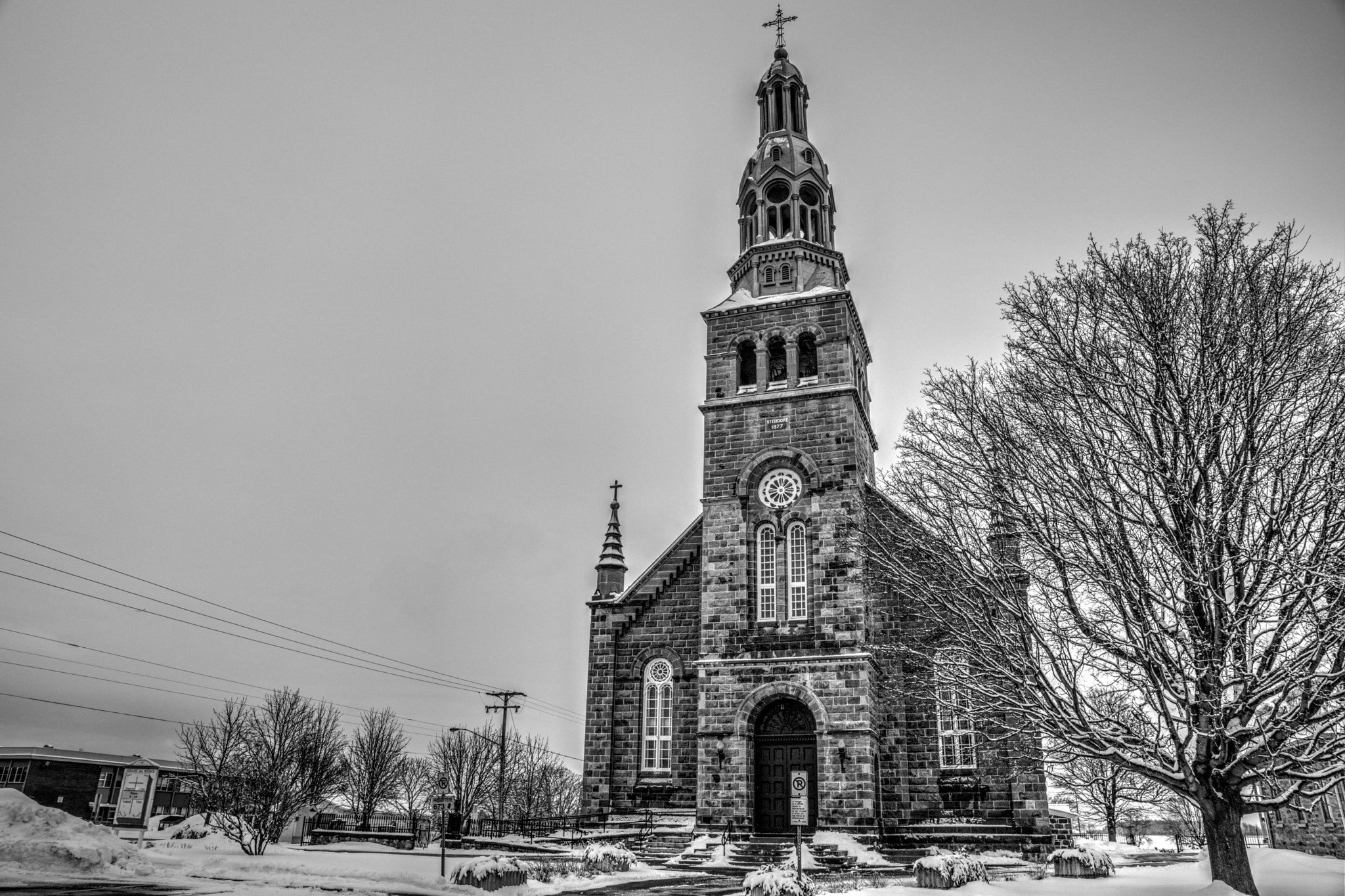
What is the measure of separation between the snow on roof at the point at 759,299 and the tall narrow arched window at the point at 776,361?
4.66ft

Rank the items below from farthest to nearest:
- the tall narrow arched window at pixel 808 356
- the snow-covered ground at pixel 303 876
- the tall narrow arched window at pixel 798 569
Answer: the tall narrow arched window at pixel 808 356, the tall narrow arched window at pixel 798 569, the snow-covered ground at pixel 303 876

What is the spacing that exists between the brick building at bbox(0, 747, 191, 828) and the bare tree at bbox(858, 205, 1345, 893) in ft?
179

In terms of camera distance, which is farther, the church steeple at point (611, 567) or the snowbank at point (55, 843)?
the church steeple at point (611, 567)

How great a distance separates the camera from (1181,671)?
13477 mm

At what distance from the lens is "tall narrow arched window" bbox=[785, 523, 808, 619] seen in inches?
1128

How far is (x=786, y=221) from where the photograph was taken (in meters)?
34.1

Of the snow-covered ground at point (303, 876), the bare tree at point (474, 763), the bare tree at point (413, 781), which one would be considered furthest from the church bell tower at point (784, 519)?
the bare tree at point (413, 781)

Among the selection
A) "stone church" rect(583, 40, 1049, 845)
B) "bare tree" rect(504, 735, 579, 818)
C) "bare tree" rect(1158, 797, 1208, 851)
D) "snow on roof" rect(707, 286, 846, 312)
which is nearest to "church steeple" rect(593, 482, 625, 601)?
"stone church" rect(583, 40, 1049, 845)

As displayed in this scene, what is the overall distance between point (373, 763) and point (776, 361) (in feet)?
128

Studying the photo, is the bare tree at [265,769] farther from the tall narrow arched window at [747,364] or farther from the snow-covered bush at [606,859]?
the tall narrow arched window at [747,364]

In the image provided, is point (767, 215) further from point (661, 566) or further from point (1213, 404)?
point (1213, 404)

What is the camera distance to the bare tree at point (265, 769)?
1062 inches

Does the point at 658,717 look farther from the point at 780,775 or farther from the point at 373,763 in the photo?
the point at 373,763

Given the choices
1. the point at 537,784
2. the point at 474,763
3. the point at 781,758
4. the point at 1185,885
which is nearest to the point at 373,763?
the point at 474,763
